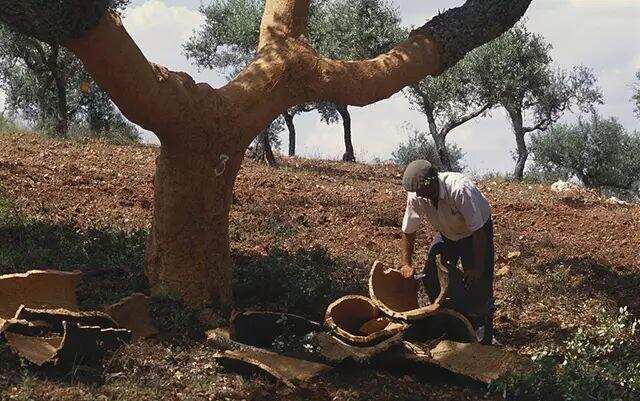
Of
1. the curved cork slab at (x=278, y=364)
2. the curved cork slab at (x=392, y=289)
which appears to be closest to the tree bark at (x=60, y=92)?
the curved cork slab at (x=392, y=289)

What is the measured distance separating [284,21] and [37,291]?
3.09 metres

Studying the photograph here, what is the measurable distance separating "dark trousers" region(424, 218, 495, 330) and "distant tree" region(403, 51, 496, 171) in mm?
17350

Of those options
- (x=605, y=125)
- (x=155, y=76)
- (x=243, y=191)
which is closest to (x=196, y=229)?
(x=155, y=76)

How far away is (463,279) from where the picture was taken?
6539mm

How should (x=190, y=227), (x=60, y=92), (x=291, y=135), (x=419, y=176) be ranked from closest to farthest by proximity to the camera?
(x=419, y=176), (x=190, y=227), (x=60, y=92), (x=291, y=135)

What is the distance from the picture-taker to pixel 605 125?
27125mm

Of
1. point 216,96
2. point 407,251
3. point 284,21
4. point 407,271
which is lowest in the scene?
point 407,271

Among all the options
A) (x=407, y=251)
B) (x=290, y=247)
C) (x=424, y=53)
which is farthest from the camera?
(x=290, y=247)

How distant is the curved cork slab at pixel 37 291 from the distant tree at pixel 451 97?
18.4 meters

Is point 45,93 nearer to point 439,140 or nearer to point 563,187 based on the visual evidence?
point 439,140

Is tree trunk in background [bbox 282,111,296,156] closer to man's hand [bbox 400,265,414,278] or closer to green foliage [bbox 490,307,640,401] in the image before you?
man's hand [bbox 400,265,414,278]

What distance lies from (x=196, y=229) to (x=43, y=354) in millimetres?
2024

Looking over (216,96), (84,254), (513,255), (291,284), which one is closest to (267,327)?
(291,284)

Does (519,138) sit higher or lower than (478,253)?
higher
